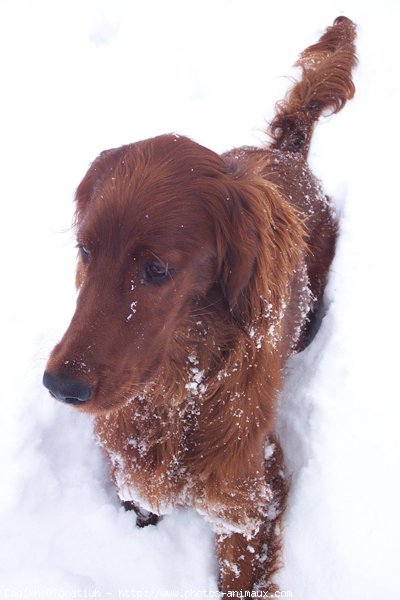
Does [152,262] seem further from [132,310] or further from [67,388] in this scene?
[67,388]

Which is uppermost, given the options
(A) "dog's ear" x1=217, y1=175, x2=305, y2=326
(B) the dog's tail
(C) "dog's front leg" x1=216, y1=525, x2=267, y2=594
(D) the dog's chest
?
(B) the dog's tail

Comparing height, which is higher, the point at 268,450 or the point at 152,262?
the point at 152,262

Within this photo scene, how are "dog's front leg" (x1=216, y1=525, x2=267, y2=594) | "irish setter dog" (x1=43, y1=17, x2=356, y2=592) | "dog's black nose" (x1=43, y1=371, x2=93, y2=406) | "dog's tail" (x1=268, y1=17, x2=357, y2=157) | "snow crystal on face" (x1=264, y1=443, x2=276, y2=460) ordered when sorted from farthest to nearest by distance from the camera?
1. "dog's tail" (x1=268, y1=17, x2=357, y2=157)
2. "snow crystal on face" (x1=264, y1=443, x2=276, y2=460)
3. "dog's front leg" (x1=216, y1=525, x2=267, y2=594)
4. "irish setter dog" (x1=43, y1=17, x2=356, y2=592)
5. "dog's black nose" (x1=43, y1=371, x2=93, y2=406)

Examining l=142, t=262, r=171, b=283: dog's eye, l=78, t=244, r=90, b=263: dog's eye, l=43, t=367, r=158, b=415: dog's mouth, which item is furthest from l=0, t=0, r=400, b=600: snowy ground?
l=43, t=367, r=158, b=415: dog's mouth

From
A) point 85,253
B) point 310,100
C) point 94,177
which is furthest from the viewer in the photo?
point 310,100

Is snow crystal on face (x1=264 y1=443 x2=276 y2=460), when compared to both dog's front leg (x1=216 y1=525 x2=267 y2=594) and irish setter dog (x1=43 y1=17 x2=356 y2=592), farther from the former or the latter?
dog's front leg (x1=216 y1=525 x2=267 y2=594)

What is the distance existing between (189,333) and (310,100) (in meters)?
2.69

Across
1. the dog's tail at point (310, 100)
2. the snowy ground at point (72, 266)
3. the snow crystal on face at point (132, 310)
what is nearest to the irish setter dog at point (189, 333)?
the snow crystal on face at point (132, 310)

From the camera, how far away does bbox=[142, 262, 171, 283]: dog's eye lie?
1.75 meters

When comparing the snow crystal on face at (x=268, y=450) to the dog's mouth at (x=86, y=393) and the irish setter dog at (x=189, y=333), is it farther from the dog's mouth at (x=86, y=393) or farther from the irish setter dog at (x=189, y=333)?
the dog's mouth at (x=86, y=393)

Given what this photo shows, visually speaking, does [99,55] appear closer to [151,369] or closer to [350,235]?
[350,235]

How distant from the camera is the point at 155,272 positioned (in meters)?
1.77

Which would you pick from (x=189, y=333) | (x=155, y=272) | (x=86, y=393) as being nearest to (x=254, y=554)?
(x=189, y=333)

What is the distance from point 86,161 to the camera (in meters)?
4.17
